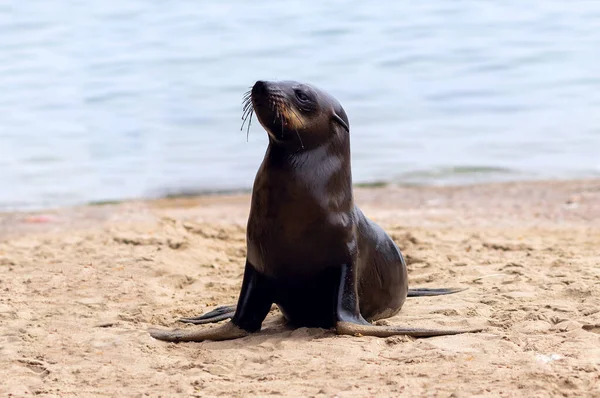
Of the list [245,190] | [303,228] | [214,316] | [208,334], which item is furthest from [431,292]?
[245,190]

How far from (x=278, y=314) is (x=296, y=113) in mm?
1302

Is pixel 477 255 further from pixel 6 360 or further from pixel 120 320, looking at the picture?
pixel 6 360

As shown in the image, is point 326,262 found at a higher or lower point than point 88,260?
A: higher

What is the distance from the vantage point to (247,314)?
5074 millimetres

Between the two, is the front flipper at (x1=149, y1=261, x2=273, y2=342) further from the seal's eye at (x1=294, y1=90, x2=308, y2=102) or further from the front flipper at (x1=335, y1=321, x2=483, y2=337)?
the seal's eye at (x1=294, y1=90, x2=308, y2=102)

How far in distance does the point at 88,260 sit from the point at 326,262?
258cm

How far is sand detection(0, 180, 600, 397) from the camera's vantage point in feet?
13.5

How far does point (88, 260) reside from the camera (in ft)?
22.9

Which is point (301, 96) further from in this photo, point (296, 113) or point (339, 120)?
point (339, 120)

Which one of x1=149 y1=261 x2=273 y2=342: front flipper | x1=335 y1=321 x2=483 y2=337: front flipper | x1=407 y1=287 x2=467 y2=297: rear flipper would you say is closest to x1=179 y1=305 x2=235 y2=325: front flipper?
x1=149 y1=261 x2=273 y2=342: front flipper

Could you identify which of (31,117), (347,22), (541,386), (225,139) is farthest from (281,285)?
(347,22)

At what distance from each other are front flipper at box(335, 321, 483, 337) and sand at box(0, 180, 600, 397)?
65mm

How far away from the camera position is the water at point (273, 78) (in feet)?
40.2

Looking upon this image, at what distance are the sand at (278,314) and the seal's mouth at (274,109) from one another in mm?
965
